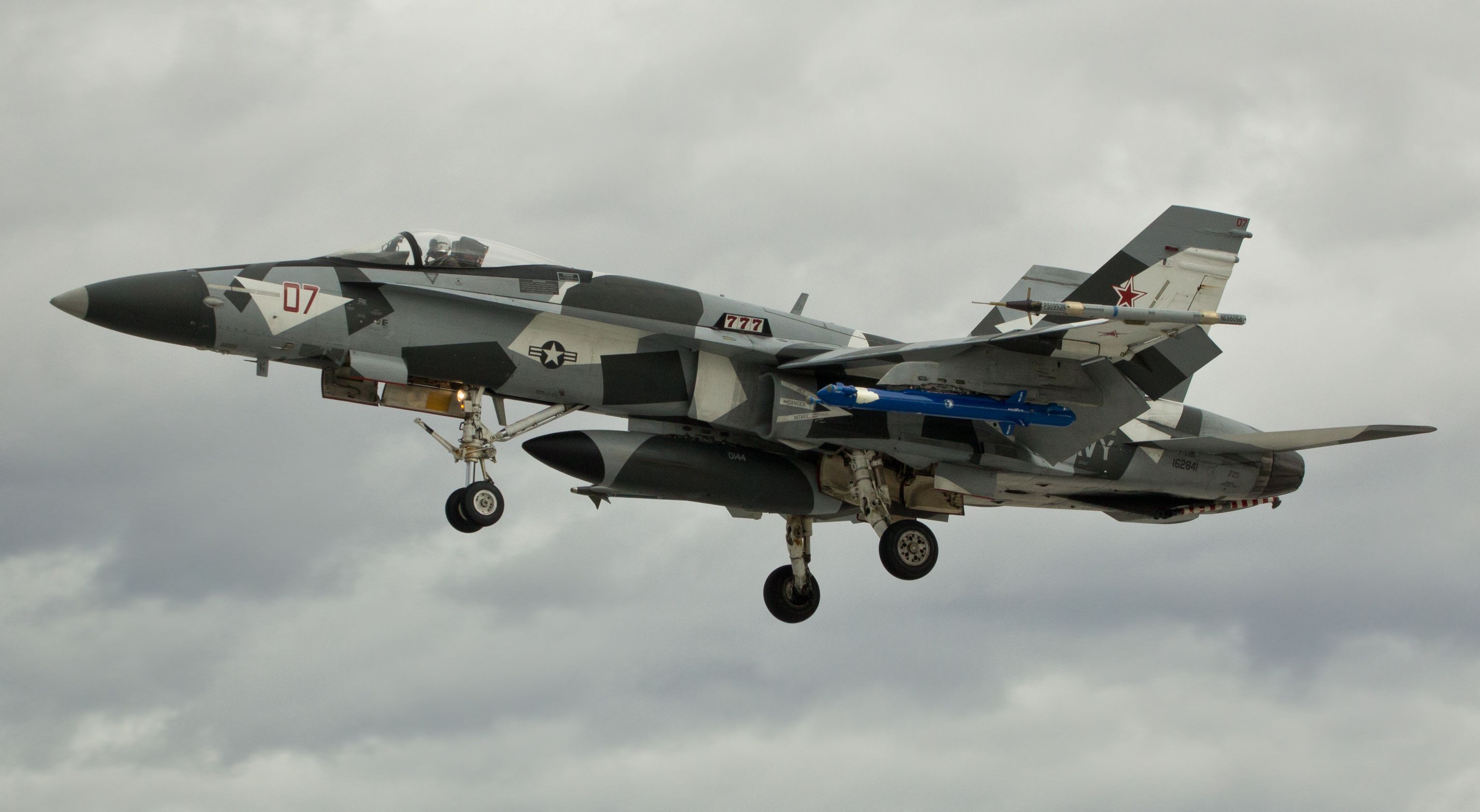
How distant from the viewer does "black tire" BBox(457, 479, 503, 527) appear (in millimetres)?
19016

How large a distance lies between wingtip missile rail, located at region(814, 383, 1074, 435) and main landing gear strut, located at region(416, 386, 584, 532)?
3722mm

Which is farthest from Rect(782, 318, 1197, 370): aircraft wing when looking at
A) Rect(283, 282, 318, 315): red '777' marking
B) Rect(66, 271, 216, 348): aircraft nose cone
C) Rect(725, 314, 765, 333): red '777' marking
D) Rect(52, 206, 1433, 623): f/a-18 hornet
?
Rect(66, 271, 216, 348): aircraft nose cone

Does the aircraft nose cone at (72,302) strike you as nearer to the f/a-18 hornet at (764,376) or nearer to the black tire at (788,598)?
the f/a-18 hornet at (764,376)

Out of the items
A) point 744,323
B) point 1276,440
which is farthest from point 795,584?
point 1276,440

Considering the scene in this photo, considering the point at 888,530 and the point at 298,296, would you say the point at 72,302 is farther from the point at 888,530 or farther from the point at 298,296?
the point at 888,530

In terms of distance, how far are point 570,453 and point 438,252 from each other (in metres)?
2.87

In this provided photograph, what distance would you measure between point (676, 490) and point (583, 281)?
9.34 ft

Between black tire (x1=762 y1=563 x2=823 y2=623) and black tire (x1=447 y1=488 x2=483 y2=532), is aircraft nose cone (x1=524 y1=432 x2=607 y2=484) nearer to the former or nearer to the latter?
black tire (x1=447 y1=488 x2=483 y2=532)

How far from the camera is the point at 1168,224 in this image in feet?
72.5

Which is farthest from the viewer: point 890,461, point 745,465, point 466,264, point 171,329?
point 890,461

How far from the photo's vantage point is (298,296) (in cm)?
1900

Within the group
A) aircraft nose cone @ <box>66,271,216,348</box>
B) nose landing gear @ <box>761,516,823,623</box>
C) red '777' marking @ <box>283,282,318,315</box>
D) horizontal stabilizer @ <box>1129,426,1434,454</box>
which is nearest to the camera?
aircraft nose cone @ <box>66,271,216,348</box>

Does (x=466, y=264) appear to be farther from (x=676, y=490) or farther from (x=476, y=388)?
(x=676, y=490)

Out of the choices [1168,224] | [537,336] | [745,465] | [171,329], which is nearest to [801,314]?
[745,465]
